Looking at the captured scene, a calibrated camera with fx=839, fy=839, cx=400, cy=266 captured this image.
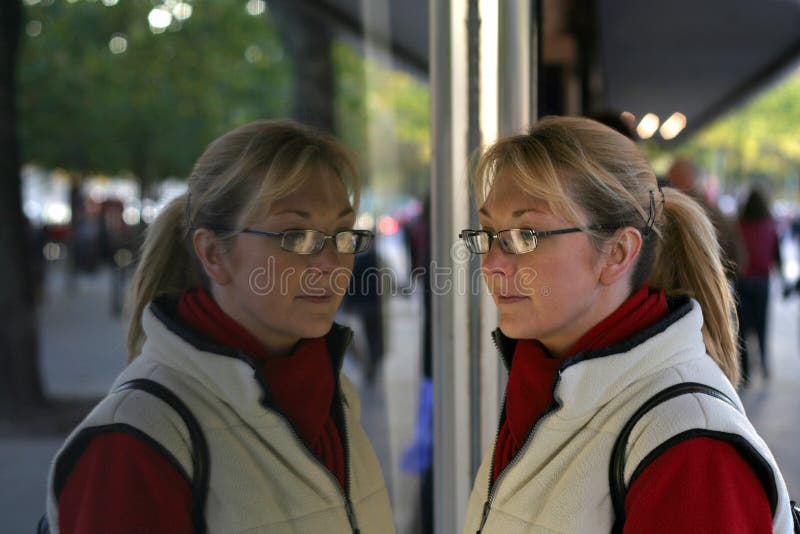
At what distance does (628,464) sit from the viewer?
120 cm

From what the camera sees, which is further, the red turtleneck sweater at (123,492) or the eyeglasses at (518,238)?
the eyeglasses at (518,238)

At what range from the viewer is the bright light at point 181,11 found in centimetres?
170

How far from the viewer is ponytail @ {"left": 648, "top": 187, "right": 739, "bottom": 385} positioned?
141 cm

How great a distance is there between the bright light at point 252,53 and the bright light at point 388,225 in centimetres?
49

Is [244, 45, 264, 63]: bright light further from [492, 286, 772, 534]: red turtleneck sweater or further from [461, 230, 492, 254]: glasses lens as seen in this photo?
[492, 286, 772, 534]: red turtleneck sweater

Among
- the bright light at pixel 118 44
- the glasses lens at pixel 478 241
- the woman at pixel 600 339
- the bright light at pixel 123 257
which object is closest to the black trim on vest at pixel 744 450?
the woman at pixel 600 339

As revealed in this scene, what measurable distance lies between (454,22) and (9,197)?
982 mm

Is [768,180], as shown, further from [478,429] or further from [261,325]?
[261,325]

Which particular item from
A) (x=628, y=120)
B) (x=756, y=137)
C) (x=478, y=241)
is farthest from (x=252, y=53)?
(x=756, y=137)

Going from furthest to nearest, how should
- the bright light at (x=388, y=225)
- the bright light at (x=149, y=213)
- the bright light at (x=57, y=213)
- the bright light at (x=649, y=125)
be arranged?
the bright light at (x=649, y=125) < the bright light at (x=388, y=225) < the bright light at (x=57, y=213) < the bright light at (x=149, y=213)

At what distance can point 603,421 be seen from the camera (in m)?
1.26

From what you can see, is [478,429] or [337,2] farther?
[337,2]

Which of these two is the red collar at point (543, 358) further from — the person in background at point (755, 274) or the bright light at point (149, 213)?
the bright light at point (149, 213)

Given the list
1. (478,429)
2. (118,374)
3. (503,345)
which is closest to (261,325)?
(118,374)
